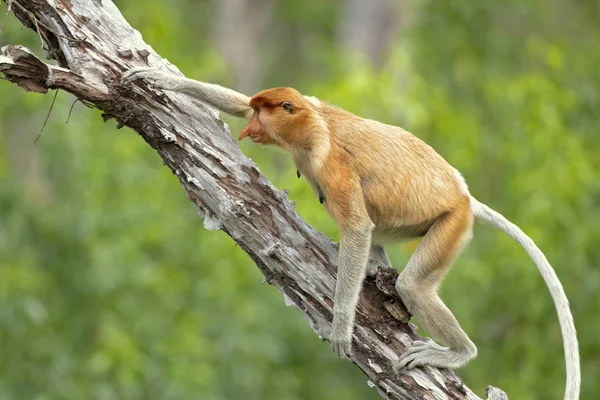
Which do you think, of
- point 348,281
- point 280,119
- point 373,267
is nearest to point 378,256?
point 373,267

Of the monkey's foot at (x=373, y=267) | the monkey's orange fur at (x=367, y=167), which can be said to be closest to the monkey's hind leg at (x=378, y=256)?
the monkey's foot at (x=373, y=267)

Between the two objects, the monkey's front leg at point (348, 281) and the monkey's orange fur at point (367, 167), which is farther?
the monkey's orange fur at point (367, 167)

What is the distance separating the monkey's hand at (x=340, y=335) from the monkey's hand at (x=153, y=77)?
3.54 feet

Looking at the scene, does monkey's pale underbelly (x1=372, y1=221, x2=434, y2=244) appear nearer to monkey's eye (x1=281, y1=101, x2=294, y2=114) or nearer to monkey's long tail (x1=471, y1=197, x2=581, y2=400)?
monkey's long tail (x1=471, y1=197, x2=581, y2=400)

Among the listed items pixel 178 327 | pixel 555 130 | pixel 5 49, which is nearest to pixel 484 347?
pixel 555 130

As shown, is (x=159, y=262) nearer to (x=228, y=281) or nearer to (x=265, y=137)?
(x=228, y=281)

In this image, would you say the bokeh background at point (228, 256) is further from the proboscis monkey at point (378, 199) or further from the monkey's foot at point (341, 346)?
the monkey's foot at point (341, 346)

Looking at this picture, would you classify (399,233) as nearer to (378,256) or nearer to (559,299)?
(378,256)

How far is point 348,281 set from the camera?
12.8ft

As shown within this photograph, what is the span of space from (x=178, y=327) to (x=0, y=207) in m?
1.85

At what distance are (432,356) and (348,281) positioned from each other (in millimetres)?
448

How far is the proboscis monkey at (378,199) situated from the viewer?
12.9 feet

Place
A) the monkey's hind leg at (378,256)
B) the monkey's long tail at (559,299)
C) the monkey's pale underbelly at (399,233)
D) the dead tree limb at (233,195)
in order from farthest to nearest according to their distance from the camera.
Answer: the monkey's hind leg at (378,256) < the monkey's pale underbelly at (399,233) < the dead tree limb at (233,195) < the monkey's long tail at (559,299)

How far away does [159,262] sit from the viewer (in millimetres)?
8562
